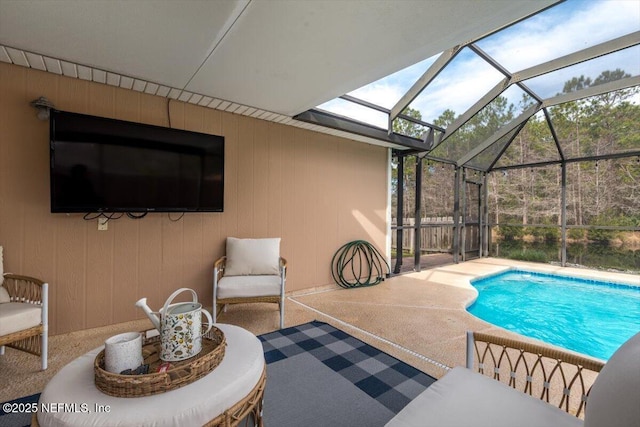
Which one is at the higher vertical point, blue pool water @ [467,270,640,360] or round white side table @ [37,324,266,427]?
round white side table @ [37,324,266,427]

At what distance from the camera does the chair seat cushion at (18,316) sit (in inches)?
75.6

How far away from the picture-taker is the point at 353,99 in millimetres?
3975

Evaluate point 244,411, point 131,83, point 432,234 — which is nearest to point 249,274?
point 244,411

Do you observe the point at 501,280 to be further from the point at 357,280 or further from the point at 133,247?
the point at 133,247

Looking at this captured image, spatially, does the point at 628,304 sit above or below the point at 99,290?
below

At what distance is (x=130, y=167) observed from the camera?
9.22 feet

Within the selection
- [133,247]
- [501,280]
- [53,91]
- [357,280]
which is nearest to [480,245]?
[501,280]

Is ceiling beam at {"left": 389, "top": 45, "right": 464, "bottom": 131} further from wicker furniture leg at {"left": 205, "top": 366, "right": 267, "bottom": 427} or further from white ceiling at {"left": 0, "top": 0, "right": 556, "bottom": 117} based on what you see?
wicker furniture leg at {"left": 205, "top": 366, "right": 267, "bottom": 427}

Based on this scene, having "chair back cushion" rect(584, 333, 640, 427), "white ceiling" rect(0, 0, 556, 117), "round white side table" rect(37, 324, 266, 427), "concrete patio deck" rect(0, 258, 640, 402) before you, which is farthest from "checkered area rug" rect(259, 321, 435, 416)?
"white ceiling" rect(0, 0, 556, 117)

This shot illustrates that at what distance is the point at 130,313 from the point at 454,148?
244 inches

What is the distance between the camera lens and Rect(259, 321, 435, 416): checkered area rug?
1.92 metres

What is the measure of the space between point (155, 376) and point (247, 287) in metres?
1.83

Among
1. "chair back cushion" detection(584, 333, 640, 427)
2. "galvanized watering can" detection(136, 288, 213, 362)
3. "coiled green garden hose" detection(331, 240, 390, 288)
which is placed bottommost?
"coiled green garden hose" detection(331, 240, 390, 288)

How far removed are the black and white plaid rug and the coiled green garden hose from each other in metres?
1.95
